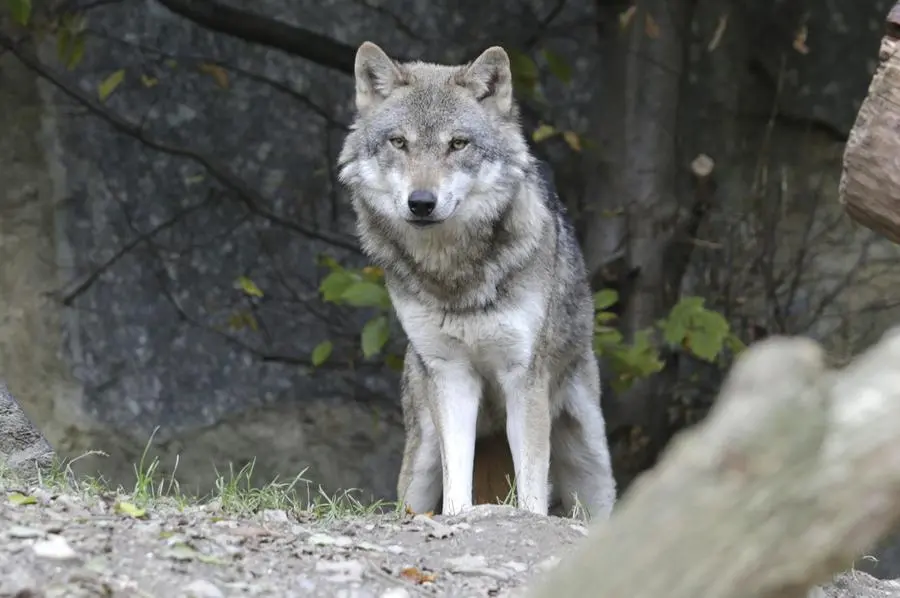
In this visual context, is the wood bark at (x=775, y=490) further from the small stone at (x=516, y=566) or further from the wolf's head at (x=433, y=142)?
the wolf's head at (x=433, y=142)

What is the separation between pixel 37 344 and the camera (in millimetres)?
7996

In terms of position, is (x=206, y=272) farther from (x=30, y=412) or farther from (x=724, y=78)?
(x=724, y=78)

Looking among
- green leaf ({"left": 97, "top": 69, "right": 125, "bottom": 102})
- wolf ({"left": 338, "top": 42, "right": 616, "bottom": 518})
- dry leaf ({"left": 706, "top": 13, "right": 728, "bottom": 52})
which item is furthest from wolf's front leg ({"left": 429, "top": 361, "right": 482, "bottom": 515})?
dry leaf ({"left": 706, "top": 13, "right": 728, "bottom": 52})

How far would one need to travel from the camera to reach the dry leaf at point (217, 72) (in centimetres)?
776

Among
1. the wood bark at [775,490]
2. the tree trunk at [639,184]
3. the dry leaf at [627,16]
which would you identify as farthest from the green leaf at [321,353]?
the wood bark at [775,490]

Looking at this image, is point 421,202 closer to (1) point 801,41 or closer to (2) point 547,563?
(2) point 547,563

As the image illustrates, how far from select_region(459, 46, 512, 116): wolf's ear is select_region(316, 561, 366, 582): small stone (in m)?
2.85

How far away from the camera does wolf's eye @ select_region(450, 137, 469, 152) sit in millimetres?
5492

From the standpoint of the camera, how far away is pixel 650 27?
7637 mm

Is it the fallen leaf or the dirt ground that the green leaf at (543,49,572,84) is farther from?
the dirt ground

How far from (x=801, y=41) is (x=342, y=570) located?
5895mm

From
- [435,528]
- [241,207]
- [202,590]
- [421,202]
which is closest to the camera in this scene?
[202,590]

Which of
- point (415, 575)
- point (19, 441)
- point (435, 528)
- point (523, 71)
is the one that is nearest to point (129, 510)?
point (415, 575)

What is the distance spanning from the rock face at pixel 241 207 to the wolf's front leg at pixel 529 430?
110 inches
